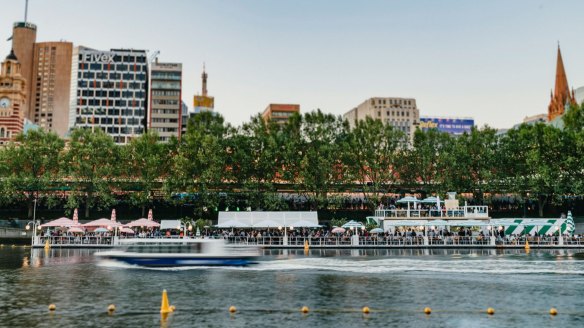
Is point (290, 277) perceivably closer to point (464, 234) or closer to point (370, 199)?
point (464, 234)

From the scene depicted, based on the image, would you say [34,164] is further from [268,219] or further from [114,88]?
[114,88]

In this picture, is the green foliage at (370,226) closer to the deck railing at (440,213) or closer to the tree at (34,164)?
the deck railing at (440,213)

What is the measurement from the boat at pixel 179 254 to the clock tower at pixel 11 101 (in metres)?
122

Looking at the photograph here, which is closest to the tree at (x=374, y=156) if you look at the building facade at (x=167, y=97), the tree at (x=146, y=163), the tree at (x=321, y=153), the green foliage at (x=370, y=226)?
the tree at (x=321, y=153)

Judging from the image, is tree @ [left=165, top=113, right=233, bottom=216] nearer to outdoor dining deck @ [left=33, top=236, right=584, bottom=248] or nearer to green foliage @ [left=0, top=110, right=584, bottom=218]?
green foliage @ [left=0, top=110, right=584, bottom=218]

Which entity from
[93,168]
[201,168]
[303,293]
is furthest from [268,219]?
[303,293]

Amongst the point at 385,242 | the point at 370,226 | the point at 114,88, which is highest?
the point at 114,88

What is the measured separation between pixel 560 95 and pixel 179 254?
587 feet

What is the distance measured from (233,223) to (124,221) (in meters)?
25.0

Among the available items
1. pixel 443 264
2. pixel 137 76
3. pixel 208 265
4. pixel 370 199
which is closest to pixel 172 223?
pixel 208 265

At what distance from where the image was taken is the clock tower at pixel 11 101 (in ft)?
516

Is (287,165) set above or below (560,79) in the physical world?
below

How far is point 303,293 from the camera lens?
30.2m

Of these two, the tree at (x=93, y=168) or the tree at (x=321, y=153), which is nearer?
the tree at (x=93, y=168)
